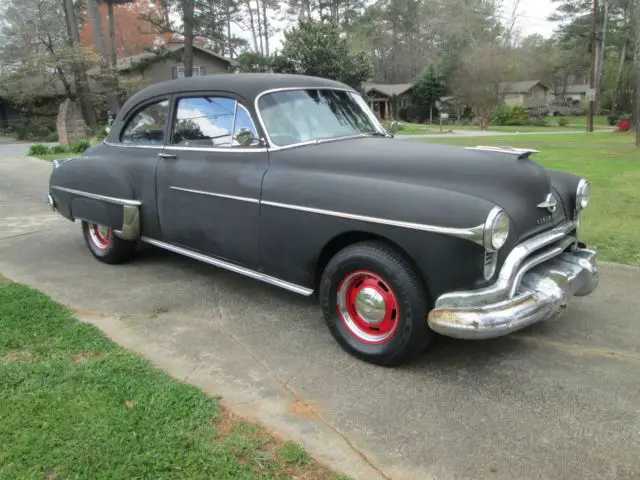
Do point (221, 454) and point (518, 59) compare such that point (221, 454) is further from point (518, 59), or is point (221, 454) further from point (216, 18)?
point (518, 59)

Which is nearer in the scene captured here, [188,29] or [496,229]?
[496,229]

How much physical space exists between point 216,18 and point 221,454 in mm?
36762

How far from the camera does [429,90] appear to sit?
155ft

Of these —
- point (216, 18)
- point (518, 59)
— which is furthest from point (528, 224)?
point (518, 59)

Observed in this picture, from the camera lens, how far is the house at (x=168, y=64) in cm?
3456

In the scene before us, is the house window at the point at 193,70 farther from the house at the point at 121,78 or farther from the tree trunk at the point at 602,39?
the tree trunk at the point at 602,39

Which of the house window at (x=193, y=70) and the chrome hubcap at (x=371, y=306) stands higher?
the house window at (x=193, y=70)

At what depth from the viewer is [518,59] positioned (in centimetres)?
5888

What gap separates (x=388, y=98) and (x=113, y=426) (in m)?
50.3

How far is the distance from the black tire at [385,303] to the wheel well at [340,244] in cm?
4

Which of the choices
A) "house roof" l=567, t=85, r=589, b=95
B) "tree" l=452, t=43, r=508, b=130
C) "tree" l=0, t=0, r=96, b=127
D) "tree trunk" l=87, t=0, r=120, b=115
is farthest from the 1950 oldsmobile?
"house roof" l=567, t=85, r=589, b=95

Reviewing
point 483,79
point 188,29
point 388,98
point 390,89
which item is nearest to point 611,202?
point 188,29

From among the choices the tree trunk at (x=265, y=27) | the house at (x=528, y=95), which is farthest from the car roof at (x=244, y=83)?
the house at (x=528, y=95)

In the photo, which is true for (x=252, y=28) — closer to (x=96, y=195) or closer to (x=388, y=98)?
(x=388, y=98)
